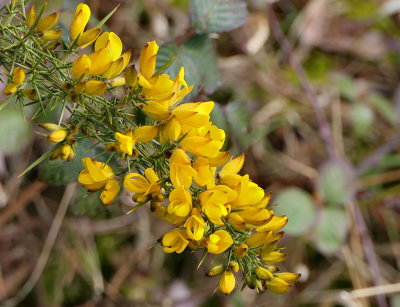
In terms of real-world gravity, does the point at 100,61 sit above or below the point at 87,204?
above

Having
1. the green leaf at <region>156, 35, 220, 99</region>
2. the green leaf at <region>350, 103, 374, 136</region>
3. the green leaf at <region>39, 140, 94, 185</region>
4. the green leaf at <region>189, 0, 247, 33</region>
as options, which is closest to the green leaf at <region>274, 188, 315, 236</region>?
the green leaf at <region>350, 103, 374, 136</region>

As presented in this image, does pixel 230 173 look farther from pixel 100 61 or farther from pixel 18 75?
→ pixel 18 75

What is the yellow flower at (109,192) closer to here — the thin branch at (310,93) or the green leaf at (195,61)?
the green leaf at (195,61)

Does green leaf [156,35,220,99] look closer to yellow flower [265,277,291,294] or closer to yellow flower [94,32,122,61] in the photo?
yellow flower [94,32,122,61]

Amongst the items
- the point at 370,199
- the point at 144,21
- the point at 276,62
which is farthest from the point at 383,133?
the point at 144,21

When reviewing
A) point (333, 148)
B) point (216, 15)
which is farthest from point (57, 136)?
point (333, 148)

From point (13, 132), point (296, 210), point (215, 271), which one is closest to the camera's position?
point (215, 271)
